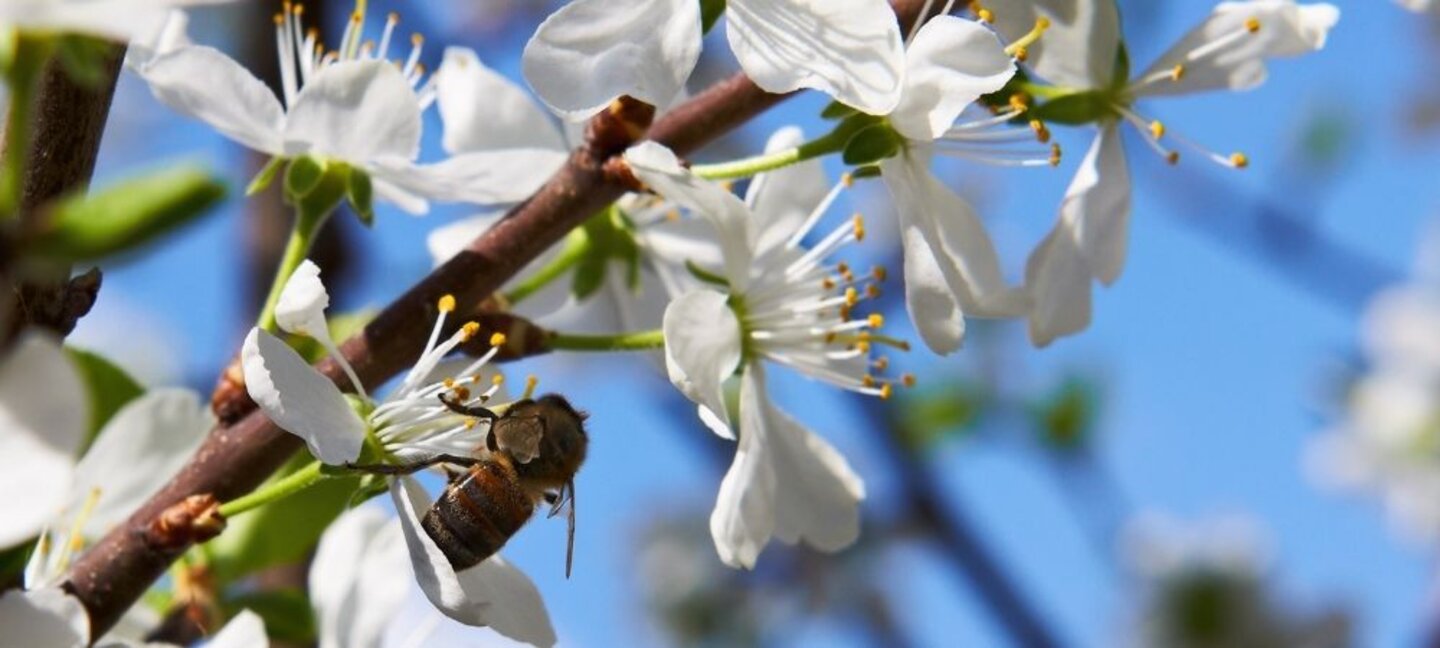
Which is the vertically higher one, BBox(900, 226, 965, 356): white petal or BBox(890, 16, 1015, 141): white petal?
BBox(890, 16, 1015, 141): white petal

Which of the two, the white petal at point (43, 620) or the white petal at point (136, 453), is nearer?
the white petal at point (43, 620)

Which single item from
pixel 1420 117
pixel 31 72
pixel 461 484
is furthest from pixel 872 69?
pixel 1420 117

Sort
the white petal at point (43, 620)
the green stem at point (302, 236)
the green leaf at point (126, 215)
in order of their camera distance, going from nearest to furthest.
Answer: the green leaf at point (126, 215)
the white petal at point (43, 620)
the green stem at point (302, 236)

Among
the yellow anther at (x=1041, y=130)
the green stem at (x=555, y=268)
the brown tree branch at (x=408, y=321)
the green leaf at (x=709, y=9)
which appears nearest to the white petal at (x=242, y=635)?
the brown tree branch at (x=408, y=321)

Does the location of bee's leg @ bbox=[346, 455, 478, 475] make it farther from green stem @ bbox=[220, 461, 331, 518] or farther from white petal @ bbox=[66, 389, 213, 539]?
white petal @ bbox=[66, 389, 213, 539]

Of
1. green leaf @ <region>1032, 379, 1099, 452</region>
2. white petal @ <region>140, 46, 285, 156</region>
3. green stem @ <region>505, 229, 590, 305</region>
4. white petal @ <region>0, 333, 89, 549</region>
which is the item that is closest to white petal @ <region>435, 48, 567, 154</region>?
green stem @ <region>505, 229, 590, 305</region>

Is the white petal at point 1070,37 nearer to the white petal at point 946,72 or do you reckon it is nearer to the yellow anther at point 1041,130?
the yellow anther at point 1041,130

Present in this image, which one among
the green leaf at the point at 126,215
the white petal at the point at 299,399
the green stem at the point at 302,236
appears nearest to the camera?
the green leaf at the point at 126,215
